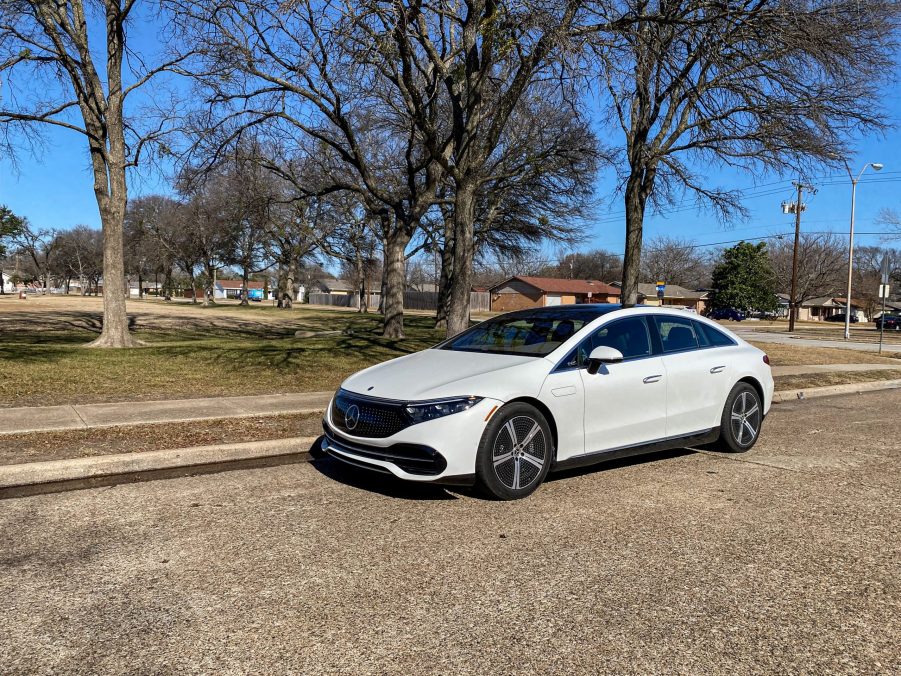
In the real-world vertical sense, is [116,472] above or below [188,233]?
below

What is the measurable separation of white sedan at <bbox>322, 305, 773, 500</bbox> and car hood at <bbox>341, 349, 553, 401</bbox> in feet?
0.04

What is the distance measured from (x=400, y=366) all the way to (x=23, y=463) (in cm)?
339

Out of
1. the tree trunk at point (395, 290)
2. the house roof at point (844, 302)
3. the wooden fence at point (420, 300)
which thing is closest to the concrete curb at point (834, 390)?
the tree trunk at point (395, 290)

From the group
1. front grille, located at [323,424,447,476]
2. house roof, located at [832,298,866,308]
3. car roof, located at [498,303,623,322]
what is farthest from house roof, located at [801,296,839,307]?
front grille, located at [323,424,447,476]

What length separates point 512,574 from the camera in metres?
3.71

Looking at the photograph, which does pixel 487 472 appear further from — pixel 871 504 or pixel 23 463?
pixel 23 463

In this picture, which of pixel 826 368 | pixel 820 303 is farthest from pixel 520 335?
pixel 820 303

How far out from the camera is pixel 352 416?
17.1 ft

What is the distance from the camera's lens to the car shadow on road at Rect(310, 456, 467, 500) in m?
5.20

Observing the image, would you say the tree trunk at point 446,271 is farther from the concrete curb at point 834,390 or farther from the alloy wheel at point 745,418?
the alloy wheel at point 745,418

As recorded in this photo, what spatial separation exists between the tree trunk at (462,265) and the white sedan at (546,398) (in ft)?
16.4

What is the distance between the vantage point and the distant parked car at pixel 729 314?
75.5 metres

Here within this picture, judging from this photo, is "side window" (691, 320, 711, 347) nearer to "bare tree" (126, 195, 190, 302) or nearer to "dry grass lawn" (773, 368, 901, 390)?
"dry grass lawn" (773, 368, 901, 390)

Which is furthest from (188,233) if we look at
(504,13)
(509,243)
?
(504,13)
